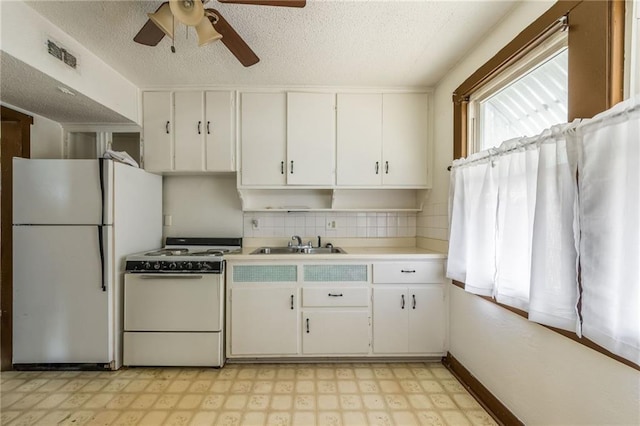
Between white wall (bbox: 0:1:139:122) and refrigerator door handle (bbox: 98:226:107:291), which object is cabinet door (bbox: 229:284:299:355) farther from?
white wall (bbox: 0:1:139:122)

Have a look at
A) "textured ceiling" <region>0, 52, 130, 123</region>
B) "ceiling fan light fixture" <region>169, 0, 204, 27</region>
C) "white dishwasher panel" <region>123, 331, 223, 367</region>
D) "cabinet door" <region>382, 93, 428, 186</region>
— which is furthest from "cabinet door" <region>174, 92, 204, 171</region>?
"cabinet door" <region>382, 93, 428, 186</region>

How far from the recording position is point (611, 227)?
1.05 m

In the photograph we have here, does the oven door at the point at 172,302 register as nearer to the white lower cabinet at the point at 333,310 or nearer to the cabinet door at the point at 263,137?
the white lower cabinet at the point at 333,310

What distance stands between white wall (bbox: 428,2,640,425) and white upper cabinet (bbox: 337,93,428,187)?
0.84 feet

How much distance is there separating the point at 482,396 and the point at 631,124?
178 centimetres

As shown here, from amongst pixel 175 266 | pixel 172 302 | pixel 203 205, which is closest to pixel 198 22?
pixel 175 266

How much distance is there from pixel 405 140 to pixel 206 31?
1.88 metres

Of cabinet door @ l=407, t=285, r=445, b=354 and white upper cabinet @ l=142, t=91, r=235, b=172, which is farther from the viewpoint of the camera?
white upper cabinet @ l=142, t=91, r=235, b=172

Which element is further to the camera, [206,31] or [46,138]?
[46,138]

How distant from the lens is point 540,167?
1.33m

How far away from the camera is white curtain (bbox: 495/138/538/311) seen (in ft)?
4.74

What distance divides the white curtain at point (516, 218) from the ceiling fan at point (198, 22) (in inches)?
52.7

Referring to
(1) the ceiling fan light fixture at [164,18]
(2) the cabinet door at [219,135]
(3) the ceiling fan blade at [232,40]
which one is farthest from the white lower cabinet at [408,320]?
(1) the ceiling fan light fixture at [164,18]

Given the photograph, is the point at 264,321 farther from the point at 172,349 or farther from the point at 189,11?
the point at 189,11
